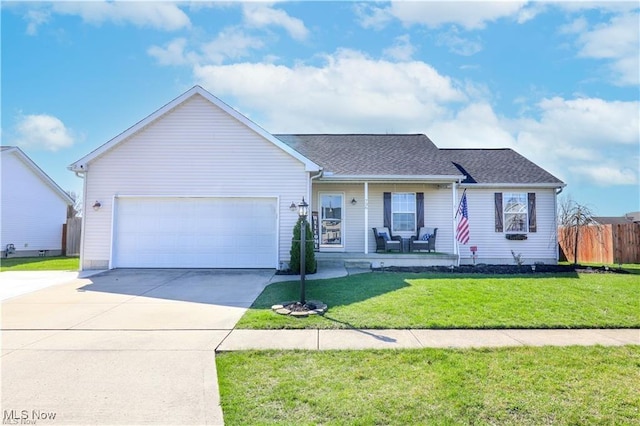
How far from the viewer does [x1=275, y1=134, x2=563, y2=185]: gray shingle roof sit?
40.5ft

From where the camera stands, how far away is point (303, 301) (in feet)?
19.6

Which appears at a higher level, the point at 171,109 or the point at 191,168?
the point at 171,109

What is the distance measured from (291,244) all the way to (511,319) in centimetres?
633

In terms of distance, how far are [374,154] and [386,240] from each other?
371 cm

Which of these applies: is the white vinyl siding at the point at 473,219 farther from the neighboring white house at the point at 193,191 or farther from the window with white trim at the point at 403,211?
the neighboring white house at the point at 193,191

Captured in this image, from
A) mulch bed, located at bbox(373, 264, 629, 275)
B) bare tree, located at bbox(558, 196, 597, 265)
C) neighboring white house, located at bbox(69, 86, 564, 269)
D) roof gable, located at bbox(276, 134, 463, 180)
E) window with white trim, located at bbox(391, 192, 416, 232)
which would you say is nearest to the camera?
mulch bed, located at bbox(373, 264, 629, 275)

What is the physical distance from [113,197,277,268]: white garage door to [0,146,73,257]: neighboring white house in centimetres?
1123

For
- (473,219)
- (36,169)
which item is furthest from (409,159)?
(36,169)

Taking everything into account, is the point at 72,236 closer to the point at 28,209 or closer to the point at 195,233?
the point at 28,209

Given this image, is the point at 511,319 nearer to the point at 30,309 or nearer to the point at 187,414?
the point at 187,414

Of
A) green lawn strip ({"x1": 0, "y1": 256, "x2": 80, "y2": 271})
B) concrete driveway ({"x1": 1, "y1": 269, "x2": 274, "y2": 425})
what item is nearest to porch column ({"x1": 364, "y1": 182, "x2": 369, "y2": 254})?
concrete driveway ({"x1": 1, "y1": 269, "x2": 274, "y2": 425})

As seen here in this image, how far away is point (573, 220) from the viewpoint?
14.0 meters

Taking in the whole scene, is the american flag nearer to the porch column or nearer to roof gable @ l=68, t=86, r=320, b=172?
the porch column

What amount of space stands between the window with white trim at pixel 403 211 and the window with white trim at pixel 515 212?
361 cm
